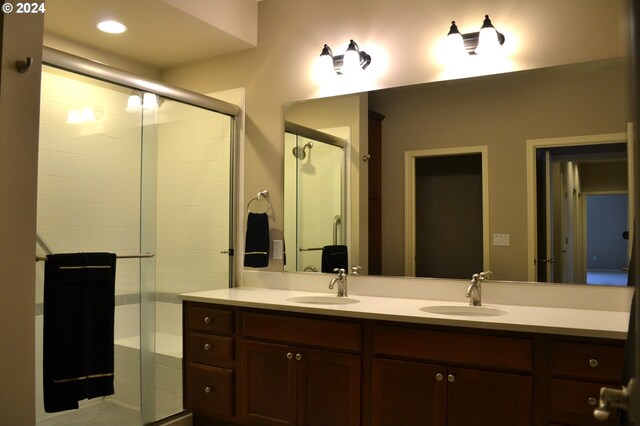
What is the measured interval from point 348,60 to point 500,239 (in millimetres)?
1326

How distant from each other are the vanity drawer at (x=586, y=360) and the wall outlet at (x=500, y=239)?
690mm

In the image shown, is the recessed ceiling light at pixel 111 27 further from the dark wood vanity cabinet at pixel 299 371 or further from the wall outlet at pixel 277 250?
the dark wood vanity cabinet at pixel 299 371

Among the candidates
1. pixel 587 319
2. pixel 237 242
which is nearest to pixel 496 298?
pixel 587 319

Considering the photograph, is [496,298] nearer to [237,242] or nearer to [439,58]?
[439,58]

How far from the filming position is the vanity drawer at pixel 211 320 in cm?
280

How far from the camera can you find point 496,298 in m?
2.60

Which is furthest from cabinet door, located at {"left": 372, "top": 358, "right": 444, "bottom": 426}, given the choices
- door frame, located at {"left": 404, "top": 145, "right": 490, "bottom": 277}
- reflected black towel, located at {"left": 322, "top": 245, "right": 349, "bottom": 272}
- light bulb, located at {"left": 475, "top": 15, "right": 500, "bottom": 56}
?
light bulb, located at {"left": 475, "top": 15, "right": 500, "bottom": 56}

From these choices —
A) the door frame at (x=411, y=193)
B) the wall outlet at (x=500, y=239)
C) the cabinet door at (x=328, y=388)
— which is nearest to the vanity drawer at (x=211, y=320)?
the cabinet door at (x=328, y=388)

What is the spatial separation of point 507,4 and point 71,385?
109 inches

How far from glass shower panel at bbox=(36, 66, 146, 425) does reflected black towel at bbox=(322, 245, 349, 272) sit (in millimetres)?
1077

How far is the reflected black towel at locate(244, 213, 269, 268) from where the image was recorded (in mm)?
3260

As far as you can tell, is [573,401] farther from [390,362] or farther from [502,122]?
[502,122]

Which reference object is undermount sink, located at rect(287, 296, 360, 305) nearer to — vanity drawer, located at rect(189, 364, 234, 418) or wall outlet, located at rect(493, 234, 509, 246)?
vanity drawer, located at rect(189, 364, 234, 418)

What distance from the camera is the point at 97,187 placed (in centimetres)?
277
